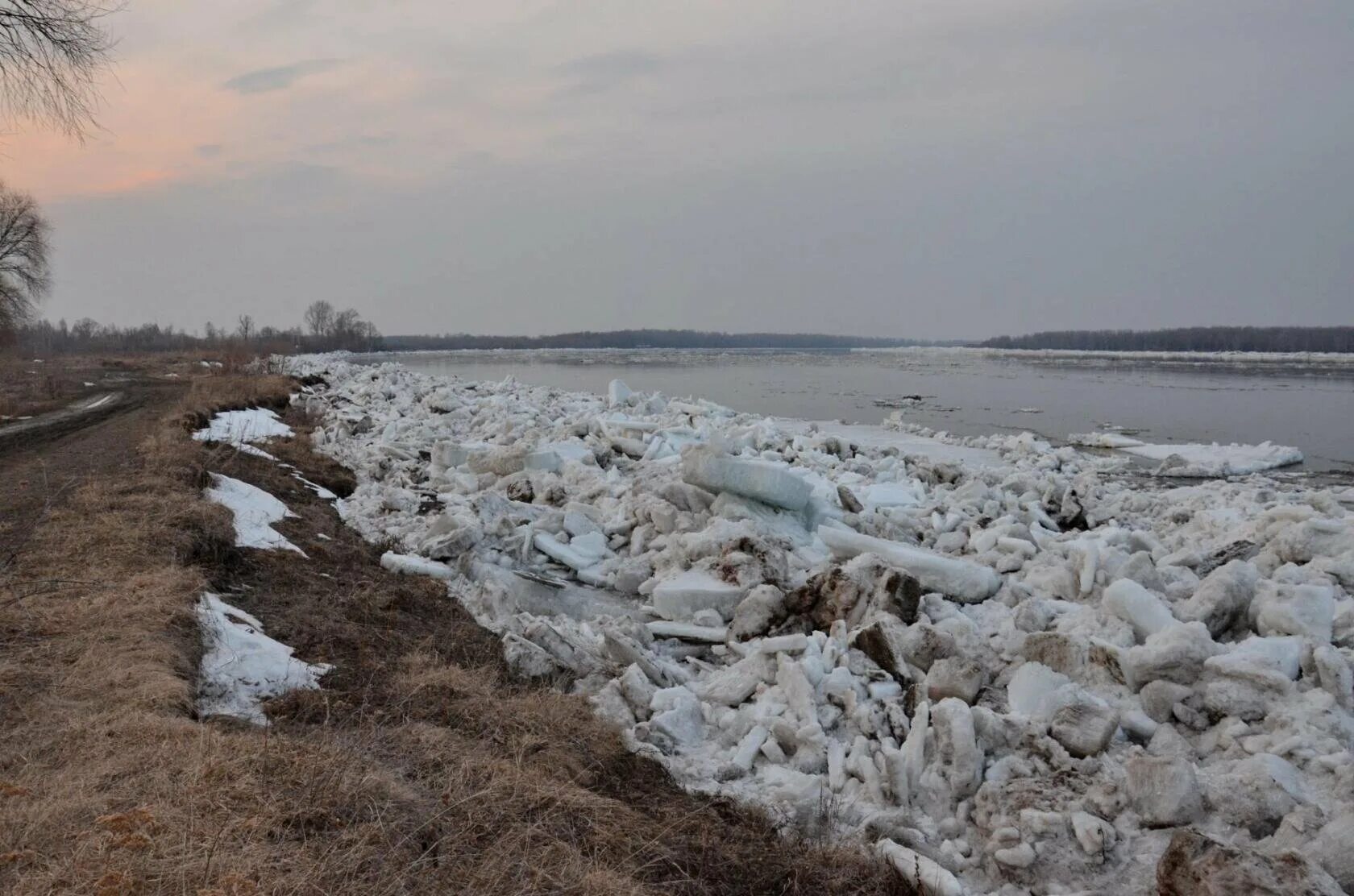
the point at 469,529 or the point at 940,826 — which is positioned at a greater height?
the point at 469,529

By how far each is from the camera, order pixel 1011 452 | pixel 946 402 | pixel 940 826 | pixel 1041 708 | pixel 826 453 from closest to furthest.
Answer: pixel 940 826 → pixel 1041 708 → pixel 826 453 → pixel 1011 452 → pixel 946 402

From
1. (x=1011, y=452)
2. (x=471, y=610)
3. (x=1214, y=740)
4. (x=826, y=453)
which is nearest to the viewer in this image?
(x=1214, y=740)

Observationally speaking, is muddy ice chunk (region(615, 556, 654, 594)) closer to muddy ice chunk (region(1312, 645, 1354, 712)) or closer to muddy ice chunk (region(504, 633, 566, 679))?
muddy ice chunk (region(504, 633, 566, 679))

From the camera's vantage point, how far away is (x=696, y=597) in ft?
21.9

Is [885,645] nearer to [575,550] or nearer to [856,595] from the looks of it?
[856,595]

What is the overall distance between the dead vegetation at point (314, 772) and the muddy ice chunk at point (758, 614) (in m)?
1.82

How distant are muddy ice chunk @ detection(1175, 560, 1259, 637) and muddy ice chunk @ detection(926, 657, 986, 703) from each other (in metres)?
1.45

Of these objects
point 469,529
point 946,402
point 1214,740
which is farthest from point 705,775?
point 946,402

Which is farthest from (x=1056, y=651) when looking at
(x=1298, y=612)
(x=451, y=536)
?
(x=451, y=536)

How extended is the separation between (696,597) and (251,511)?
431cm

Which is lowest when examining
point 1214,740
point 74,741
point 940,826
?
point 940,826

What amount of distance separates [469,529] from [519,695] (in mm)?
3598

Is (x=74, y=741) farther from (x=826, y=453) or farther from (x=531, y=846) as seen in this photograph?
(x=826, y=453)

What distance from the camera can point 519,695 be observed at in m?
4.71
